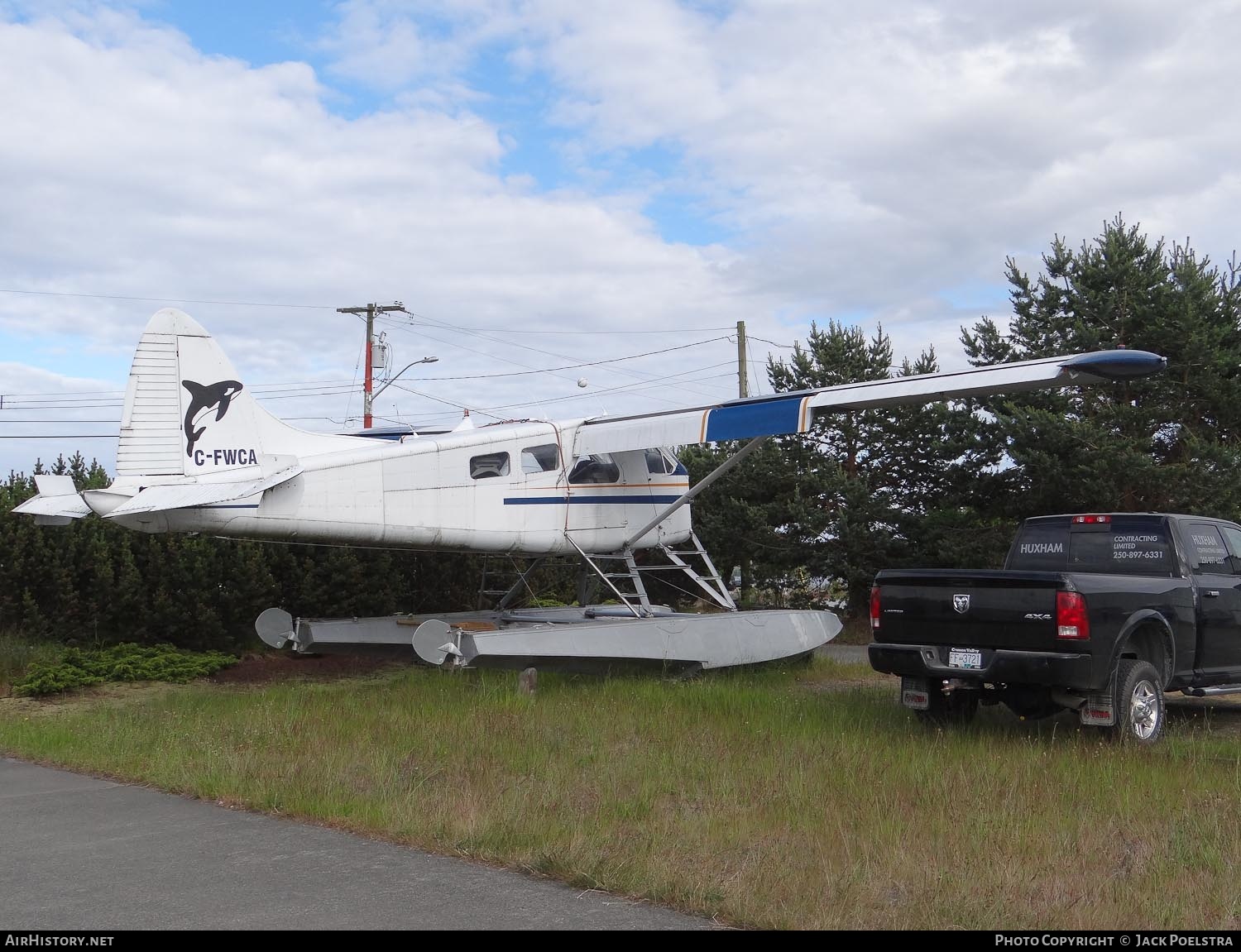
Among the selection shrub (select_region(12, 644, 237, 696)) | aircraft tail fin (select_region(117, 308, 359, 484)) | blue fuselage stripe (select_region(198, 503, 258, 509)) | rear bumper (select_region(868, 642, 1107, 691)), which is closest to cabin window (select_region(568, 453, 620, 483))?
aircraft tail fin (select_region(117, 308, 359, 484))

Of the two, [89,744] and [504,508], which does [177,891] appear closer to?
[89,744]

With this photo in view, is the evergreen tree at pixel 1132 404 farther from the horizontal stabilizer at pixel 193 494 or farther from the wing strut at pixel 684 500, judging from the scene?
the horizontal stabilizer at pixel 193 494

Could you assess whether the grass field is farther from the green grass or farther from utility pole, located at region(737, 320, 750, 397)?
utility pole, located at region(737, 320, 750, 397)

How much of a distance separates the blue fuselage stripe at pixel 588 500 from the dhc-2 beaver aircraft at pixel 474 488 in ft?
0.07

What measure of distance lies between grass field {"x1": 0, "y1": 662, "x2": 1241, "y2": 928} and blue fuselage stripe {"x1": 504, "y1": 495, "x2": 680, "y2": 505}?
249 centimetres

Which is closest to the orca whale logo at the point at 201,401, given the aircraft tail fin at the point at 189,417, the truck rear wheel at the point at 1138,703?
Result: the aircraft tail fin at the point at 189,417

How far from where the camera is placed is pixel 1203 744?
8.52m

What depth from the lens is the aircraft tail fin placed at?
35.7 feet

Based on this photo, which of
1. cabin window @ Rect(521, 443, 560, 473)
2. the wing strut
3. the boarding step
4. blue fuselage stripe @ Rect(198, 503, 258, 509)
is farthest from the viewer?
cabin window @ Rect(521, 443, 560, 473)

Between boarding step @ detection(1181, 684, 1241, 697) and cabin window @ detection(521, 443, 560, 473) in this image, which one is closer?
boarding step @ detection(1181, 684, 1241, 697)

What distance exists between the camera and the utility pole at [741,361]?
100 feet
